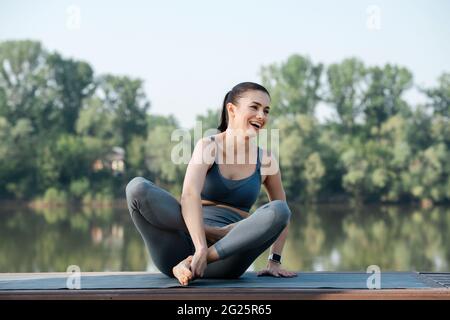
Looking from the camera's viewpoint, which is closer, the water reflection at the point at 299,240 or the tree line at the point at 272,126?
Answer: the water reflection at the point at 299,240

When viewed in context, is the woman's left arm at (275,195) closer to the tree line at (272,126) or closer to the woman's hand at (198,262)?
the woman's hand at (198,262)

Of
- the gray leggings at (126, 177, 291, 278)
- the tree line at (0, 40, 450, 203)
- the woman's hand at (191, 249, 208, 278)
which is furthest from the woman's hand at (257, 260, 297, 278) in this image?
the tree line at (0, 40, 450, 203)

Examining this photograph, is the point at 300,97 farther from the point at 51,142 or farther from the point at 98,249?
the point at 98,249

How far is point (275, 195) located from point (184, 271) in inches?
18.4

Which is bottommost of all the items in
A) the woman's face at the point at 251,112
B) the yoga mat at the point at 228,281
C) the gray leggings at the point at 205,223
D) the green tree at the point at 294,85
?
the yoga mat at the point at 228,281

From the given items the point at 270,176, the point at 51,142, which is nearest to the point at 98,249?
the point at 51,142

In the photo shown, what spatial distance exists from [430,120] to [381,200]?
261cm

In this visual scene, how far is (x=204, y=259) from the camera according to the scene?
2203 mm

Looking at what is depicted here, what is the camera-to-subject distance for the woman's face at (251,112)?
7.82ft

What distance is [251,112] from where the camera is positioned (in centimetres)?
238

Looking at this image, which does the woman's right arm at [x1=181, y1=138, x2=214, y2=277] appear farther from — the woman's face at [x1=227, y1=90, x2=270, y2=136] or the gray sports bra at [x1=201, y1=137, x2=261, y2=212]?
the woman's face at [x1=227, y1=90, x2=270, y2=136]

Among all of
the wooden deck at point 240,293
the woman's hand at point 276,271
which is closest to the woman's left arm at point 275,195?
the woman's hand at point 276,271

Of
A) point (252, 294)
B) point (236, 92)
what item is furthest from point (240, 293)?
point (236, 92)

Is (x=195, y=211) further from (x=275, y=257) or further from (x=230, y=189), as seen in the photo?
(x=275, y=257)
